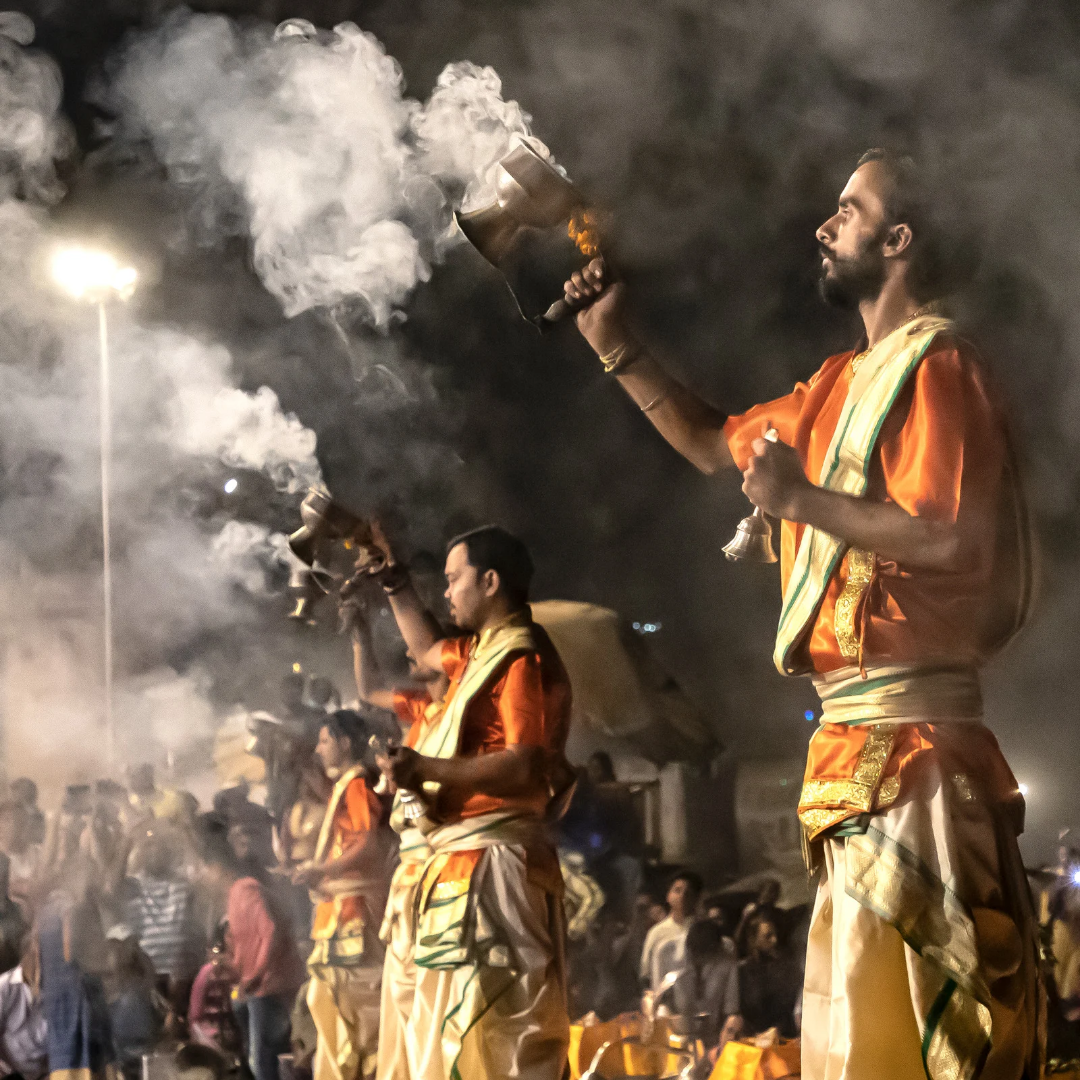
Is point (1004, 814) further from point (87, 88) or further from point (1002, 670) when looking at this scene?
point (87, 88)

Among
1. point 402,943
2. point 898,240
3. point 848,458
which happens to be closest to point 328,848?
point 402,943

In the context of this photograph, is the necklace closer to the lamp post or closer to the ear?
the ear

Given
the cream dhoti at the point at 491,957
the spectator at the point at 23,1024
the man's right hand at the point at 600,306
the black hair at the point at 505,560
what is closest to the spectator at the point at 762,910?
the cream dhoti at the point at 491,957

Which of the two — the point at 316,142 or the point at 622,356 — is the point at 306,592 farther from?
the point at 622,356

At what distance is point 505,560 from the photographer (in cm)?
362

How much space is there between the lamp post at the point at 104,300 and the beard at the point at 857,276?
2962mm

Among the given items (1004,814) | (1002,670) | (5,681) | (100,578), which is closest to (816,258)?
(1002,670)

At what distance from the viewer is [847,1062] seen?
2.16 m

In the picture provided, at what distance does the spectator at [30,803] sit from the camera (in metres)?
4.95

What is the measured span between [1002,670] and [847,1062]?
50.6 inches

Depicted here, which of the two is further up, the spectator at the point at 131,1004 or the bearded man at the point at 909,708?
the bearded man at the point at 909,708

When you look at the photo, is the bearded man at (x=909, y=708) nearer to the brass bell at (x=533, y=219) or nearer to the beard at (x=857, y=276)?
the beard at (x=857, y=276)

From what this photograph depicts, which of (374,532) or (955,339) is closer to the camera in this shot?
(955,339)

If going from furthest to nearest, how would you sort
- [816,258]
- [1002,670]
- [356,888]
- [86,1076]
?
1. [86,1076]
2. [356,888]
3. [816,258]
4. [1002,670]
